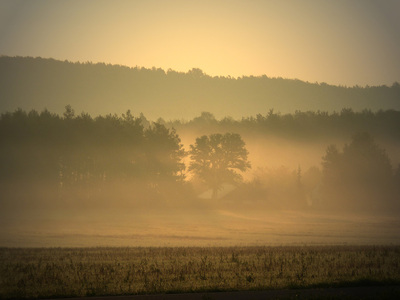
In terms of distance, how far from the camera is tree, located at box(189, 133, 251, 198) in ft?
406

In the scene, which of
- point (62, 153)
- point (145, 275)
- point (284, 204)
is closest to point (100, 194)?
point (62, 153)

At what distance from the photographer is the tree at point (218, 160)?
123812 mm

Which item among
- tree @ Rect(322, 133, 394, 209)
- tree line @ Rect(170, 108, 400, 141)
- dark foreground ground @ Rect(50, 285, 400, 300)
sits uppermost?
tree line @ Rect(170, 108, 400, 141)

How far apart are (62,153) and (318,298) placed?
98.7 metres

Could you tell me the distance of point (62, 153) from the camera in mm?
116312

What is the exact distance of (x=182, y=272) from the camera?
30.3m

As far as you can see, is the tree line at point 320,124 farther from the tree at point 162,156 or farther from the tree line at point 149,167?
the tree at point 162,156

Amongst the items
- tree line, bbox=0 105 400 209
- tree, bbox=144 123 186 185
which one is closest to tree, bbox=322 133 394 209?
tree line, bbox=0 105 400 209

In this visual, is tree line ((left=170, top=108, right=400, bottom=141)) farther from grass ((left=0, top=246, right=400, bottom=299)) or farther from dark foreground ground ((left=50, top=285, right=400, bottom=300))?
dark foreground ground ((left=50, top=285, right=400, bottom=300))

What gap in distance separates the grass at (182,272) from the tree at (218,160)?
8254cm

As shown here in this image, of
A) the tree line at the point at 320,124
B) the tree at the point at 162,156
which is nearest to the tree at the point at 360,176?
the tree at the point at 162,156

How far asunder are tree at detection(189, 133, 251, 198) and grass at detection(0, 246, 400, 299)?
271 ft

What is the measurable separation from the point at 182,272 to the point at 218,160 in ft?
322

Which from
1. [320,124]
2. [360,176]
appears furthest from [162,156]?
[320,124]
